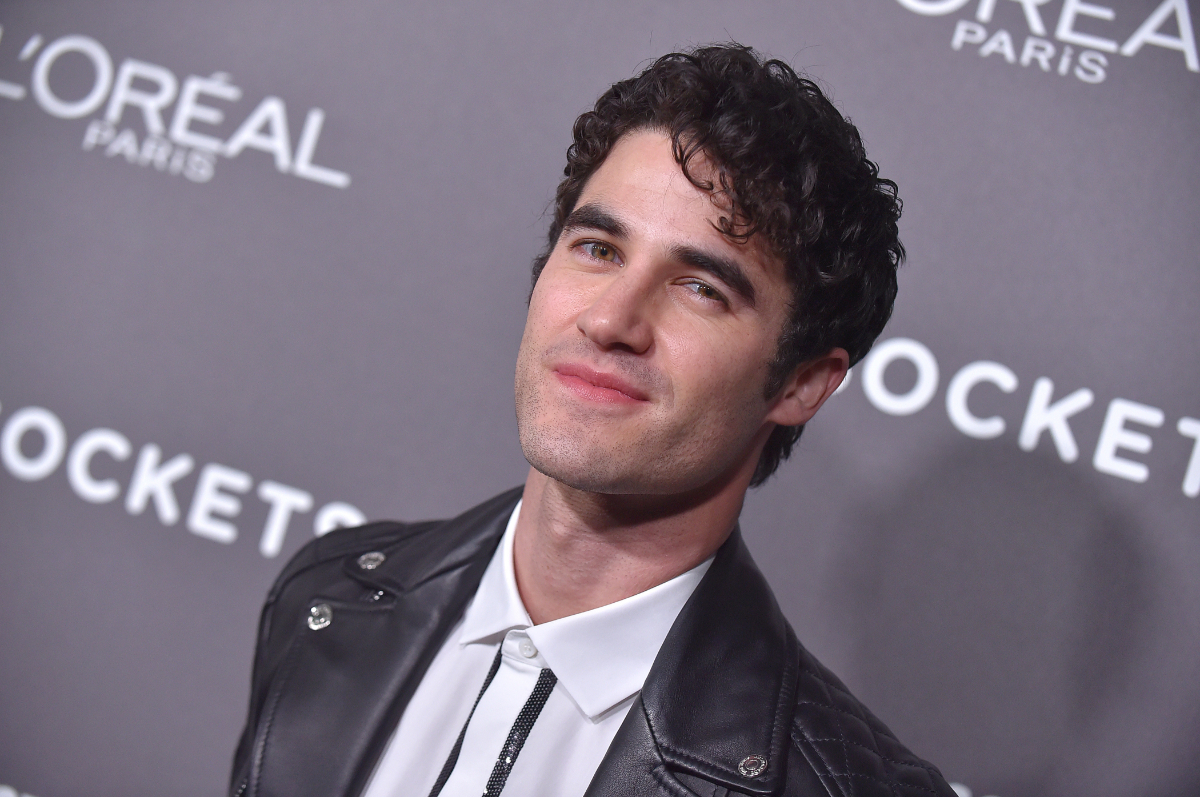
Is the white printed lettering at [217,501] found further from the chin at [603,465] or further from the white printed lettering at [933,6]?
the white printed lettering at [933,6]

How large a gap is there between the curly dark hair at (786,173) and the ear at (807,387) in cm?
3

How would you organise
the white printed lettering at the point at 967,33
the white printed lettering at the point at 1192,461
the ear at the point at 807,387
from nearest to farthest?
the ear at the point at 807,387
the white printed lettering at the point at 1192,461
the white printed lettering at the point at 967,33

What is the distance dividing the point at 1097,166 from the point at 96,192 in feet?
7.72

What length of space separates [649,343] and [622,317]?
0.06 m

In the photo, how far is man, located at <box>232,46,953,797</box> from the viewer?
117 cm

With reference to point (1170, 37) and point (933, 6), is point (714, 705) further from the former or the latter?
point (1170, 37)

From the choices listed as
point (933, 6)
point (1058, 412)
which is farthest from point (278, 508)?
point (933, 6)

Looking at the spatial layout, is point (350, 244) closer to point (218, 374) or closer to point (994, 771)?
point (218, 374)

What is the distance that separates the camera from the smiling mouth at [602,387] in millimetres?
1173

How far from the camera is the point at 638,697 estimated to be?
1.16 metres

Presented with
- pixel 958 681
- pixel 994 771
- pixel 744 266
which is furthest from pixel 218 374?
pixel 994 771

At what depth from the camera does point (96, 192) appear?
7.54 feet

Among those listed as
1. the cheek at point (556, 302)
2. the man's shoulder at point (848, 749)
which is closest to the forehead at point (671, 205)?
the cheek at point (556, 302)

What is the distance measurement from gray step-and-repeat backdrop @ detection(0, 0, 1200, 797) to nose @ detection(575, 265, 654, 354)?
Result: 921 mm
